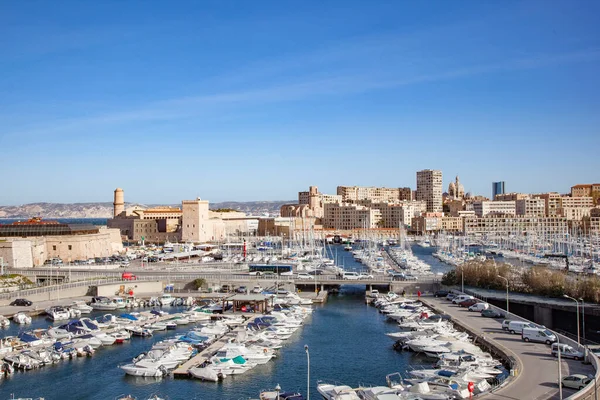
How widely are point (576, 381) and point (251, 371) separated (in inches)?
336

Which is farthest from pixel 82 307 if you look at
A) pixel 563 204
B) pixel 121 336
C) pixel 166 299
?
pixel 563 204

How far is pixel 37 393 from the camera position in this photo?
50.8 feet

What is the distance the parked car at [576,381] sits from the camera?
43.5ft

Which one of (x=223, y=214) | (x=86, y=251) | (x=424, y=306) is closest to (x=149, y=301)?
(x=424, y=306)

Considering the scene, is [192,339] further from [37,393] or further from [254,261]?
[254,261]

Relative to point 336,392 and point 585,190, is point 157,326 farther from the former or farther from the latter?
point 585,190

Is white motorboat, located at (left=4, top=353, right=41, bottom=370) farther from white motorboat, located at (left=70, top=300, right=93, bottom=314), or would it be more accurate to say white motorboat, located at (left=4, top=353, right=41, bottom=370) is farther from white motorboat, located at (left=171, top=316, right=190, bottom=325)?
white motorboat, located at (left=70, top=300, right=93, bottom=314)

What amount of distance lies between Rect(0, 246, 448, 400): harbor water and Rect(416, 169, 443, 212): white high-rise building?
96752 millimetres

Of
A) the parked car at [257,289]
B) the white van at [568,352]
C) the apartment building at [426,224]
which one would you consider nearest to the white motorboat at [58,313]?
the parked car at [257,289]

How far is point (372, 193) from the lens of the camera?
125 metres

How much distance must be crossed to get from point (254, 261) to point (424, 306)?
2134cm

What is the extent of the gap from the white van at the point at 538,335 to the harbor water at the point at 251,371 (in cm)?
307

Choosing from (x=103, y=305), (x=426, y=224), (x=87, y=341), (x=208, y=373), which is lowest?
(x=208, y=373)

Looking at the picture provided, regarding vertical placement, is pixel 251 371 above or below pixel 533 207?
below
